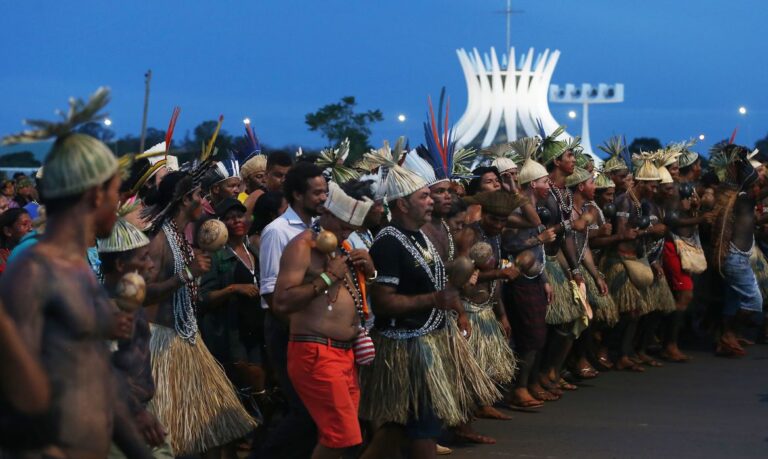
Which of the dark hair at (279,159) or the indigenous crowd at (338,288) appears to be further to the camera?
the dark hair at (279,159)

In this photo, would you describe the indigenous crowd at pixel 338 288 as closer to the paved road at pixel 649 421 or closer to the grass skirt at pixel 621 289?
the grass skirt at pixel 621 289

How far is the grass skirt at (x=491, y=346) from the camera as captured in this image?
8031 mm

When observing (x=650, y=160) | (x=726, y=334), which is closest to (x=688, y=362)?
(x=726, y=334)

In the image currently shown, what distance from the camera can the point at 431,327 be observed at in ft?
21.6

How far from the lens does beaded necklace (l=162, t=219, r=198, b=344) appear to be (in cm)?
641

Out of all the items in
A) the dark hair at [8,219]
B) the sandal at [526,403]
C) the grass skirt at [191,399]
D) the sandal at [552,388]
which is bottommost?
the sandal at [526,403]

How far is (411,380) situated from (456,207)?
181 centimetres

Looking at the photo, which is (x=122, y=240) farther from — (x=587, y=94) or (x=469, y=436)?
(x=587, y=94)

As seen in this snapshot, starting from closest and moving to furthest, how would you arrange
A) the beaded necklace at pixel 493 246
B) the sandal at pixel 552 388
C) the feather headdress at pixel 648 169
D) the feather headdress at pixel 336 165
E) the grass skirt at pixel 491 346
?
the grass skirt at pixel 491 346
the beaded necklace at pixel 493 246
the feather headdress at pixel 336 165
the sandal at pixel 552 388
the feather headdress at pixel 648 169

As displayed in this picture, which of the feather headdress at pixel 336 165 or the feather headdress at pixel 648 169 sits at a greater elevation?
the feather headdress at pixel 648 169

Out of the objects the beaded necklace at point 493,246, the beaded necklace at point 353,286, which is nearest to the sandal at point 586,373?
the beaded necklace at point 493,246

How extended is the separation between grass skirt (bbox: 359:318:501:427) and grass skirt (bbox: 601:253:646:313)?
15.4 feet

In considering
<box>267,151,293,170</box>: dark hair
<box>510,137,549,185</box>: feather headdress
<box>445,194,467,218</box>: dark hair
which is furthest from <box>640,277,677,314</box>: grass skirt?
<box>267,151,293,170</box>: dark hair

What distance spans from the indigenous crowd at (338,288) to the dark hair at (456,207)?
29 millimetres
